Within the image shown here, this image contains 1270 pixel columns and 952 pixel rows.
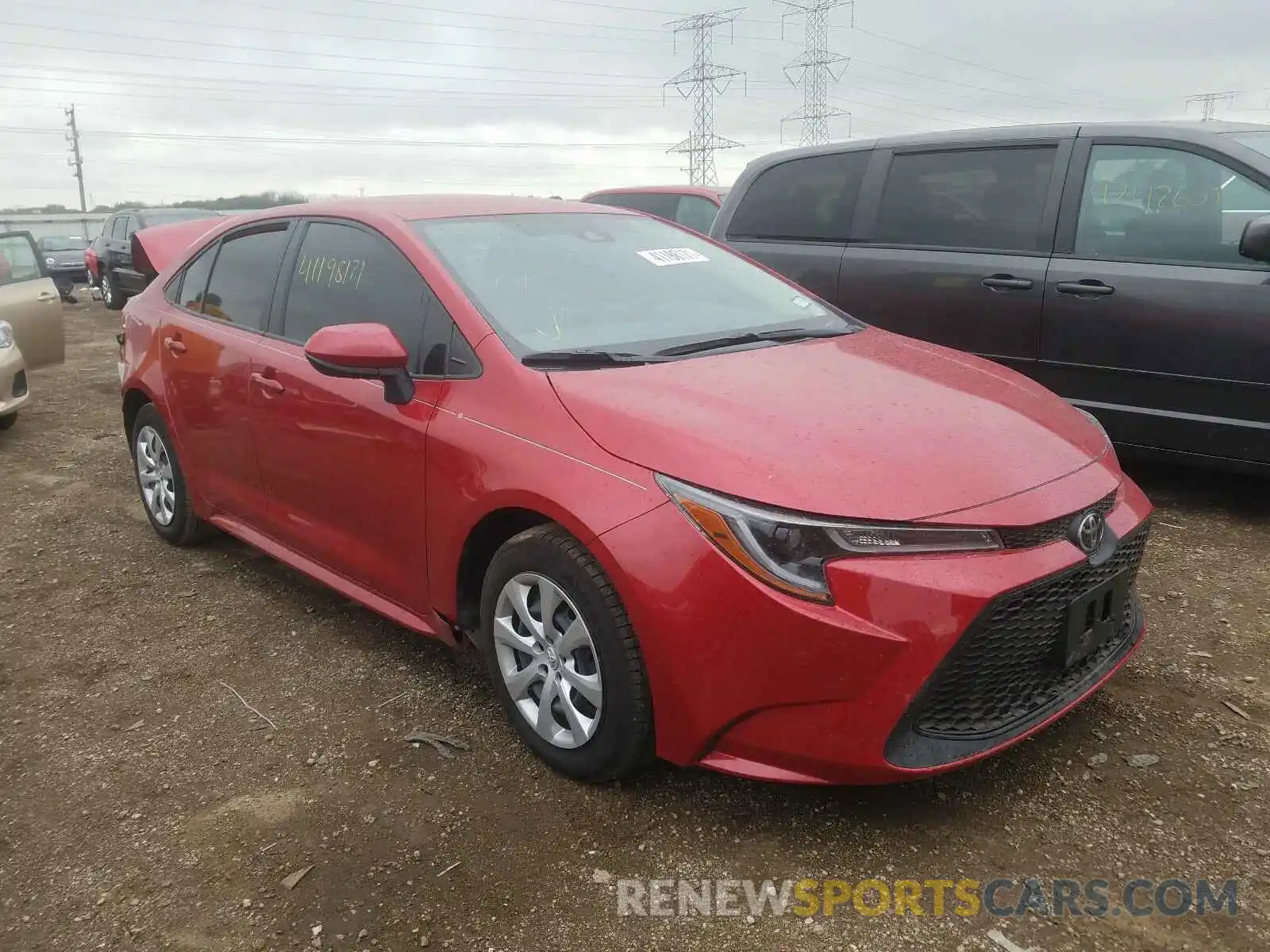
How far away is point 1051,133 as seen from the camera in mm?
4648

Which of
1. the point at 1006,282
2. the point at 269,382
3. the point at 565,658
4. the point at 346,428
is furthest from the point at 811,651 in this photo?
the point at 1006,282

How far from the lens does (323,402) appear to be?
125 inches

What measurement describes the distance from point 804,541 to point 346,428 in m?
1.60

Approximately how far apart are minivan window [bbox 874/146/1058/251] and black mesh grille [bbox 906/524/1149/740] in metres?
2.73

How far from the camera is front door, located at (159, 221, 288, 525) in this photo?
3641 millimetres

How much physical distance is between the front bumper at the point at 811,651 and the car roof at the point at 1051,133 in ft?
9.61

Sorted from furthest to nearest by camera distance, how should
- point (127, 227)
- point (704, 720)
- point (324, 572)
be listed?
point (127, 227)
point (324, 572)
point (704, 720)

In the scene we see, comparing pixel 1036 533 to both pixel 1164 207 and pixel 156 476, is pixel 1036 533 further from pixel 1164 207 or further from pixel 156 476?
pixel 156 476

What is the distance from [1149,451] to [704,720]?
3056 mm

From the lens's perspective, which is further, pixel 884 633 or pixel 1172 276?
pixel 1172 276

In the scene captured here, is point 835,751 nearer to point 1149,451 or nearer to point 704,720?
point 704,720

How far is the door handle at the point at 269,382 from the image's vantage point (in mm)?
3381

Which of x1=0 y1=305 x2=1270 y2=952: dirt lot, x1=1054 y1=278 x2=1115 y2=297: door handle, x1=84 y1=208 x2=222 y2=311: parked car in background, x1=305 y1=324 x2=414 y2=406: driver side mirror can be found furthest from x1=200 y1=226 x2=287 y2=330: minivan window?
x1=84 y1=208 x2=222 y2=311: parked car in background

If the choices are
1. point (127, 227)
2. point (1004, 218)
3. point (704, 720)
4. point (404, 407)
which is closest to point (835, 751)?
point (704, 720)
